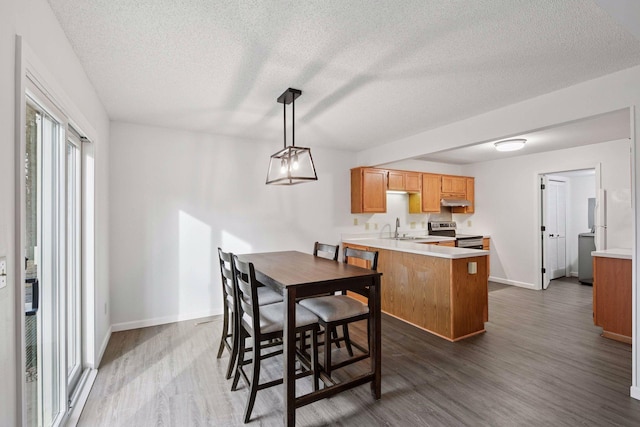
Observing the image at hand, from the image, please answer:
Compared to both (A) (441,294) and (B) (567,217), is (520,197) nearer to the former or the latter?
(B) (567,217)

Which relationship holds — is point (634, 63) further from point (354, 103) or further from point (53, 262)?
point (53, 262)

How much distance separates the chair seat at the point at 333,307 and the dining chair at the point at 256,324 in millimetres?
66

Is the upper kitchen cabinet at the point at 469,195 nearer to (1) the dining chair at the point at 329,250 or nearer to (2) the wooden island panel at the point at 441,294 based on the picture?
(2) the wooden island panel at the point at 441,294

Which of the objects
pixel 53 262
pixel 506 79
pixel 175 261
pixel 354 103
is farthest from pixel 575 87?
pixel 175 261

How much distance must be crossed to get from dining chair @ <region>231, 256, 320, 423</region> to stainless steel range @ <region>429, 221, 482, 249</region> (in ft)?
13.7

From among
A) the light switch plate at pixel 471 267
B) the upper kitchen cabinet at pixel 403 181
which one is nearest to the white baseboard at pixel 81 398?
the light switch plate at pixel 471 267

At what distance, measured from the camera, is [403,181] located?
5246 millimetres

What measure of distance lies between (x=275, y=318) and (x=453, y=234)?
16.1 feet

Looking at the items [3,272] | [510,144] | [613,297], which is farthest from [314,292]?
[510,144]

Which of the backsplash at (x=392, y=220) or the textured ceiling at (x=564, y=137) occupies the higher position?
the textured ceiling at (x=564, y=137)

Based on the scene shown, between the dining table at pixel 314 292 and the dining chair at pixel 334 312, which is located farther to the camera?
the dining chair at pixel 334 312

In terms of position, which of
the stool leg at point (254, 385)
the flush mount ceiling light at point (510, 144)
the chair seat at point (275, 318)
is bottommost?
the stool leg at point (254, 385)

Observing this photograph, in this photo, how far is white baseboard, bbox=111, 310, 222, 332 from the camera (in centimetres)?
346

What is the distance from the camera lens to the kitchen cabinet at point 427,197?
551 centimetres
